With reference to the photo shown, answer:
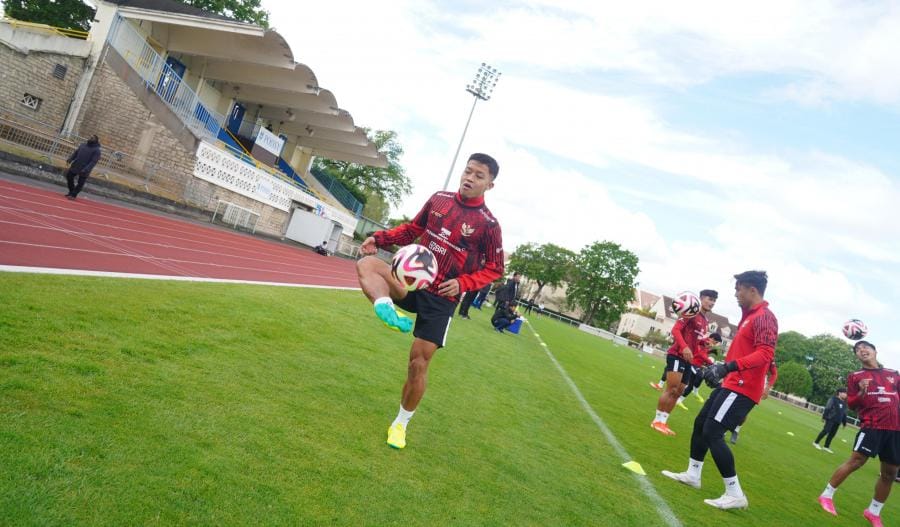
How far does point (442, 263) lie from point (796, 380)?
2766 inches

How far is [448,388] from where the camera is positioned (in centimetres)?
688

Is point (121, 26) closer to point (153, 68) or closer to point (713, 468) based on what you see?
point (153, 68)

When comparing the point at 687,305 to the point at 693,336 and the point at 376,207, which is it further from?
the point at 376,207

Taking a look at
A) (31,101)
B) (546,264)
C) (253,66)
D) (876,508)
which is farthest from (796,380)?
(31,101)

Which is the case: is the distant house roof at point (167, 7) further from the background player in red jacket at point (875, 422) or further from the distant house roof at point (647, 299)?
the distant house roof at point (647, 299)

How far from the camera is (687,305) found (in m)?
8.00

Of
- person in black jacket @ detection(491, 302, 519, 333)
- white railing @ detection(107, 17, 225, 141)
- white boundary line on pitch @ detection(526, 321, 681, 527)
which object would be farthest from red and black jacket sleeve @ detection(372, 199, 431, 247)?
white railing @ detection(107, 17, 225, 141)

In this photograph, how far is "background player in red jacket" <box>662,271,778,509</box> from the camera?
4.90 m

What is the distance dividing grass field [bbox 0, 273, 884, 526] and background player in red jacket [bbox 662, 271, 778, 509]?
0.43m

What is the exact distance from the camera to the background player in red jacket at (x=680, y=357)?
8.23 metres

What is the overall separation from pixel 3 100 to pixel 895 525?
82.2 feet

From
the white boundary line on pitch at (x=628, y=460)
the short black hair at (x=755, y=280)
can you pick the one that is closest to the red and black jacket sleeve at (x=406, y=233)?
the white boundary line on pitch at (x=628, y=460)

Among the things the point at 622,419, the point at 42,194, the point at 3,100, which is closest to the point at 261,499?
the point at 622,419

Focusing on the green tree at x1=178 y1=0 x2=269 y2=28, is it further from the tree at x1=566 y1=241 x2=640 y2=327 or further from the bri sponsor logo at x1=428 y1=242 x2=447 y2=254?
the tree at x1=566 y1=241 x2=640 y2=327
